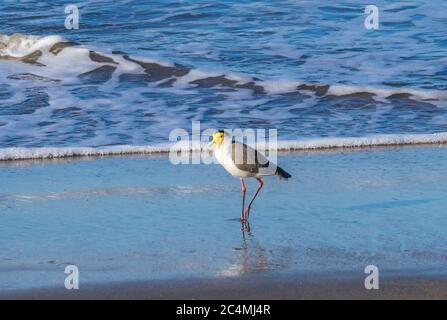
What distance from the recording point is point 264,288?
5.46 m

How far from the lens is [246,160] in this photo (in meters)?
7.36

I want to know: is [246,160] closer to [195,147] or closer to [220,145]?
[220,145]

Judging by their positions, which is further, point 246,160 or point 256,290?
point 246,160

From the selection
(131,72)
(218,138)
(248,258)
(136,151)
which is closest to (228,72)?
(131,72)

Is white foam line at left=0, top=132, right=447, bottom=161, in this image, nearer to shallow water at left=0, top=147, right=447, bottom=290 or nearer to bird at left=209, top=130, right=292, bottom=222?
shallow water at left=0, top=147, right=447, bottom=290

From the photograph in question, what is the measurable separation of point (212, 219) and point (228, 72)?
6.14m

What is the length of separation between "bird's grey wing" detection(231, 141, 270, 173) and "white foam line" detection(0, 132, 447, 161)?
6.92 ft

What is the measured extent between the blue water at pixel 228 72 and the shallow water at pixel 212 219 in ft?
4.36

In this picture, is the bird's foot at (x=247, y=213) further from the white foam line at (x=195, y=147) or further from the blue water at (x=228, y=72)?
the blue water at (x=228, y=72)

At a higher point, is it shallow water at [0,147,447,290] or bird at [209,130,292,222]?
bird at [209,130,292,222]

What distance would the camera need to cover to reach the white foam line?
9.30 metres

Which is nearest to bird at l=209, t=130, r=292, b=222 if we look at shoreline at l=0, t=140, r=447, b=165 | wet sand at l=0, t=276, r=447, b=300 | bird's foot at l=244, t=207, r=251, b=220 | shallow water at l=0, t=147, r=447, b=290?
bird's foot at l=244, t=207, r=251, b=220
